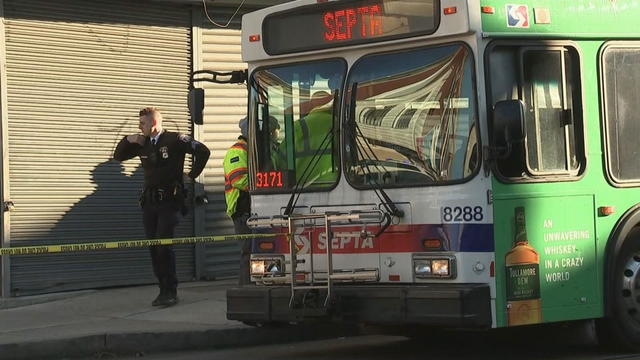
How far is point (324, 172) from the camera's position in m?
9.66

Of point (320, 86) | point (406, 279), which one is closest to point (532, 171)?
point (406, 279)

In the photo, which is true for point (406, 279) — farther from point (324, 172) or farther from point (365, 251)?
point (324, 172)

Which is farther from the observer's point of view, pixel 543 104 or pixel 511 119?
pixel 543 104

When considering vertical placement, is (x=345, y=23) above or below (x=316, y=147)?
above

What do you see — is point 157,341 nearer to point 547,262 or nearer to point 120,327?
point 120,327

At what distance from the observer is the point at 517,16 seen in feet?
29.8

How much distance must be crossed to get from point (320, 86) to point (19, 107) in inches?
193

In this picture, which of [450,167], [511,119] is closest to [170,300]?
[450,167]

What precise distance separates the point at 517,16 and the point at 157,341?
4.30 meters

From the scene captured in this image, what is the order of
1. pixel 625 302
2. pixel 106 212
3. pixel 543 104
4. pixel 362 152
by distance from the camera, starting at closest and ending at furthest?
pixel 543 104 < pixel 362 152 < pixel 625 302 < pixel 106 212

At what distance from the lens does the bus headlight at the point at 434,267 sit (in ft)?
29.1

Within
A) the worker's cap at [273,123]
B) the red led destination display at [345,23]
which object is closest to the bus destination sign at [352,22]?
the red led destination display at [345,23]

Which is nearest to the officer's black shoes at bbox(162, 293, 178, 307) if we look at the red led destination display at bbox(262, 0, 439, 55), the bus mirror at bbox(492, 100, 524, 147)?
the red led destination display at bbox(262, 0, 439, 55)

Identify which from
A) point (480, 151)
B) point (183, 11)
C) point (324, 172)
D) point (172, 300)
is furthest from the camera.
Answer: point (183, 11)
